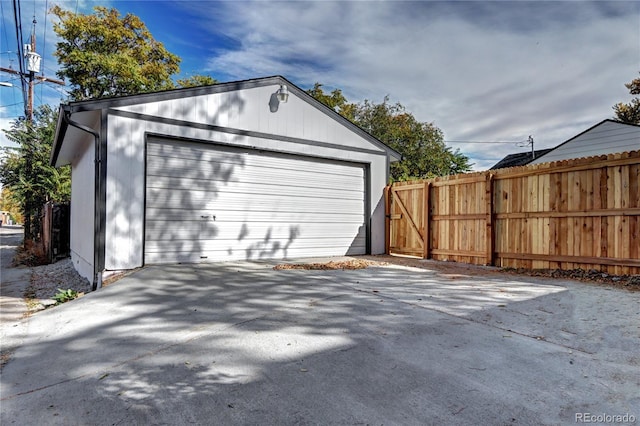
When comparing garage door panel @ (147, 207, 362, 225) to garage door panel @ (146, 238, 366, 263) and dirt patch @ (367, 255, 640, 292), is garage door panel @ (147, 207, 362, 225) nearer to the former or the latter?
garage door panel @ (146, 238, 366, 263)

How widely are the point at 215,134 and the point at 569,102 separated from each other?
43.4ft

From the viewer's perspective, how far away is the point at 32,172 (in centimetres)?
1391

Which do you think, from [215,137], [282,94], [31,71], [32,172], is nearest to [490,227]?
[282,94]

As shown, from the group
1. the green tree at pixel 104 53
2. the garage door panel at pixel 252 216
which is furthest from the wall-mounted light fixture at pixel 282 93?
the green tree at pixel 104 53

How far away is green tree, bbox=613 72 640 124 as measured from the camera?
16.0 m

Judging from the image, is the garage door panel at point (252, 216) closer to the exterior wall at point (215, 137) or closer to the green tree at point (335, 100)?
the exterior wall at point (215, 137)

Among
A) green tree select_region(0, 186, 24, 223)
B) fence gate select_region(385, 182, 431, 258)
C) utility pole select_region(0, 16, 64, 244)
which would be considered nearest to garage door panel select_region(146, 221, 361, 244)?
fence gate select_region(385, 182, 431, 258)

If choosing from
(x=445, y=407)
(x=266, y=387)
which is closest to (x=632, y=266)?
(x=445, y=407)

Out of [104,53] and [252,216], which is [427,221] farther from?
[104,53]

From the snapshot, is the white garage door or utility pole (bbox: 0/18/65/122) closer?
the white garage door

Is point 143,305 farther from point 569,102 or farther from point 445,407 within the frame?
point 569,102

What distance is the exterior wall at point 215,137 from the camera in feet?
18.4

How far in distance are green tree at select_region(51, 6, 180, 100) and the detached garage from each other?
838 centimetres

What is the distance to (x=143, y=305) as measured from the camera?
3725 mm
